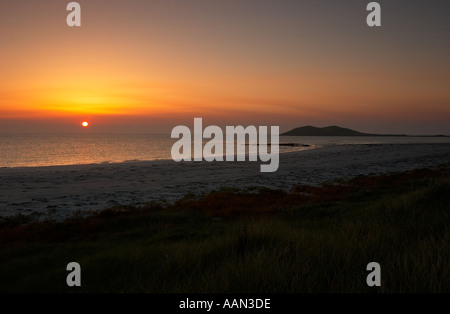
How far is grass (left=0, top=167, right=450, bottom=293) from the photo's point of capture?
438 cm

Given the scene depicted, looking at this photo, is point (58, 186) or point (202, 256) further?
point (58, 186)

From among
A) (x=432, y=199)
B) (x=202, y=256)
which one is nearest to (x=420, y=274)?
(x=202, y=256)

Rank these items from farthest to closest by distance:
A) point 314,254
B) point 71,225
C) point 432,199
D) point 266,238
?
point 71,225
point 432,199
point 266,238
point 314,254

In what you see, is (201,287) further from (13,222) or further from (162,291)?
(13,222)

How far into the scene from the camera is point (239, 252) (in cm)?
632

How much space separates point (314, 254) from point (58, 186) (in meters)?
24.8

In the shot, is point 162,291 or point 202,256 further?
point 202,256

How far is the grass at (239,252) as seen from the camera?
438 cm

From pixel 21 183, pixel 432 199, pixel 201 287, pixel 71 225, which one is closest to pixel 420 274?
pixel 201 287

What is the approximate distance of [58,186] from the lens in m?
25.1
